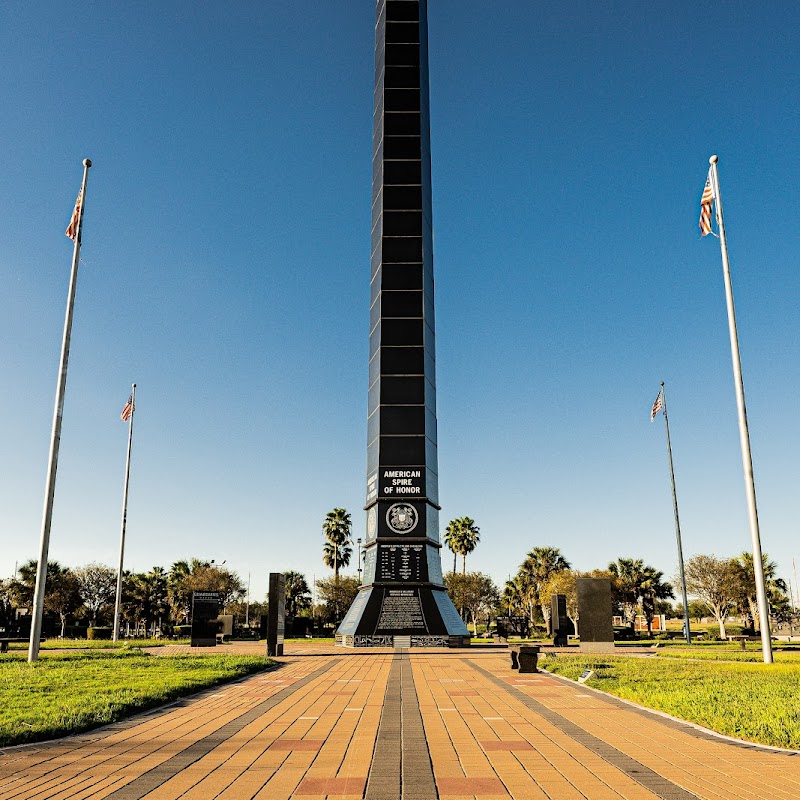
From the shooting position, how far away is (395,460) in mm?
37844

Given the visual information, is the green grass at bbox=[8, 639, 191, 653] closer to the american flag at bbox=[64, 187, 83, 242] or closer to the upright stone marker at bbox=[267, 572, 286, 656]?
the upright stone marker at bbox=[267, 572, 286, 656]

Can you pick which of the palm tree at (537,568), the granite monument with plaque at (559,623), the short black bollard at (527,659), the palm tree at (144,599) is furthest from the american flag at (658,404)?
the palm tree at (144,599)

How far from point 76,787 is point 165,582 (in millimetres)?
76583

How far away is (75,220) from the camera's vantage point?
24016 mm

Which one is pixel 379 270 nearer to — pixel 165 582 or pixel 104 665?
pixel 104 665

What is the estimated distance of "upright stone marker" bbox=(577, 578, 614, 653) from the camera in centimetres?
2502

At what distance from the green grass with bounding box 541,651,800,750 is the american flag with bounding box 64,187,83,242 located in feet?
62.9

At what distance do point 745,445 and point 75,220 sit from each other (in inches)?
833

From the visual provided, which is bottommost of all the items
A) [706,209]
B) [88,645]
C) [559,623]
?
[88,645]

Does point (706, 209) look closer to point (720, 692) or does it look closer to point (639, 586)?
point (720, 692)

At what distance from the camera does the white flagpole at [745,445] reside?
18.7 metres

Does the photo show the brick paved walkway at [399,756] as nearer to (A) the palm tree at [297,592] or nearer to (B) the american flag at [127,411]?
(B) the american flag at [127,411]

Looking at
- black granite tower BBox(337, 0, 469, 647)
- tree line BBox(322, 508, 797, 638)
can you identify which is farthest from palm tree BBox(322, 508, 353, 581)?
black granite tower BBox(337, 0, 469, 647)

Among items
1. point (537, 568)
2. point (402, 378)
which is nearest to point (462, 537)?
point (537, 568)
